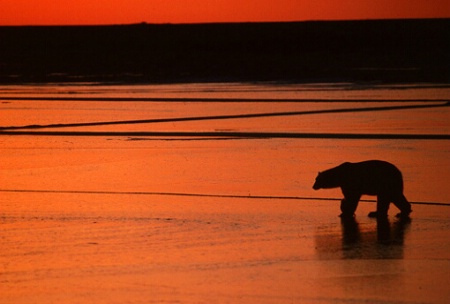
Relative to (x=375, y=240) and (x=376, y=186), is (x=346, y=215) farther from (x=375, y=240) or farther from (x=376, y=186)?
(x=375, y=240)

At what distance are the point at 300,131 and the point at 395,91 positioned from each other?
41.3 ft

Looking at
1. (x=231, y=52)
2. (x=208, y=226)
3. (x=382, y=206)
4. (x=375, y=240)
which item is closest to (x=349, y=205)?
(x=382, y=206)

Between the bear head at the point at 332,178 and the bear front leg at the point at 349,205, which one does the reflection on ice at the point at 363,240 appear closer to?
the bear front leg at the point at 349,205

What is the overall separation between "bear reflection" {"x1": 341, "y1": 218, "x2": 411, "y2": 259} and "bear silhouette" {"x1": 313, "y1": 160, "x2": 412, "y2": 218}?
5.3 inches

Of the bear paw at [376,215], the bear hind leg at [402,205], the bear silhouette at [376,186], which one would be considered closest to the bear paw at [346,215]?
the bear silhouette at [376,186]

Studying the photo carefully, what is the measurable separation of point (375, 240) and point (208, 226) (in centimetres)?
144

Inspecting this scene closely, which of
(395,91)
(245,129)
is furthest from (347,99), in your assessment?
(245,129)

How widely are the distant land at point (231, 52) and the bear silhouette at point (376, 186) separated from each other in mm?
27022

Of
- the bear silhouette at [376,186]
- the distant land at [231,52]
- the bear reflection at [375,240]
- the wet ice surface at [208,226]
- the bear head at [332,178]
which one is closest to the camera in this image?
the wet ice surface at [208,226]

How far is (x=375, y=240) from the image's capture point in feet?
31.4

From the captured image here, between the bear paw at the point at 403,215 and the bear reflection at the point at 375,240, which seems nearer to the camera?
the bear reflection at the point at 375,240

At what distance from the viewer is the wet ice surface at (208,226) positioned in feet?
25.5

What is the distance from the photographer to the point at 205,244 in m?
9.28

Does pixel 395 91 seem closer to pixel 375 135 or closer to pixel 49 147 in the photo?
pixel 375 135
